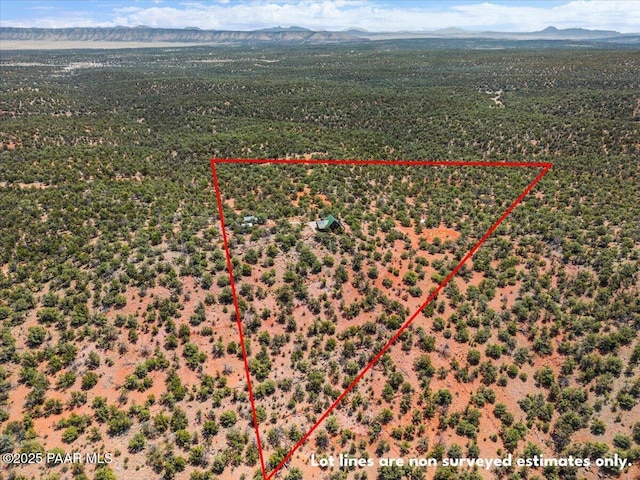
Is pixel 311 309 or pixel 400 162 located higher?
pixel 400 162

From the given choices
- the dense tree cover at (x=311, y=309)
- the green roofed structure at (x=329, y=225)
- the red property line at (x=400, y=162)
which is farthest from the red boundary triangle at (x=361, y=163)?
the green roofed structure at (x=329, y=225)

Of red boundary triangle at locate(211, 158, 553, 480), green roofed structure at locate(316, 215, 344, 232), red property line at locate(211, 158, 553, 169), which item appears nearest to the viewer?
red boundary triangle at locate(211, 158, 553, 480)

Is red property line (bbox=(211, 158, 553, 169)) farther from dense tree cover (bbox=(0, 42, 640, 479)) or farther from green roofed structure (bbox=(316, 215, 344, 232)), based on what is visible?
green roofed structure (bbox=(316, 215, 344, 232))

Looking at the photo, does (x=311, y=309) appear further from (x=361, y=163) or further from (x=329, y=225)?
(x=361, y=163)

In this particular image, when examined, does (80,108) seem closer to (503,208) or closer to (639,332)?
(503,208)

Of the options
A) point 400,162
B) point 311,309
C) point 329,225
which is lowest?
point 311,309

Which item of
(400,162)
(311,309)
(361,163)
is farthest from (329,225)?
(400,162)

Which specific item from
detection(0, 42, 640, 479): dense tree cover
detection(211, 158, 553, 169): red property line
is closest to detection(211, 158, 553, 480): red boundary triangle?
detection(211, 158, 553, 169): red property line

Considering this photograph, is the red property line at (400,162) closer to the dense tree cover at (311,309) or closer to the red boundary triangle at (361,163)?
the red boundary triangle at (361,163)
